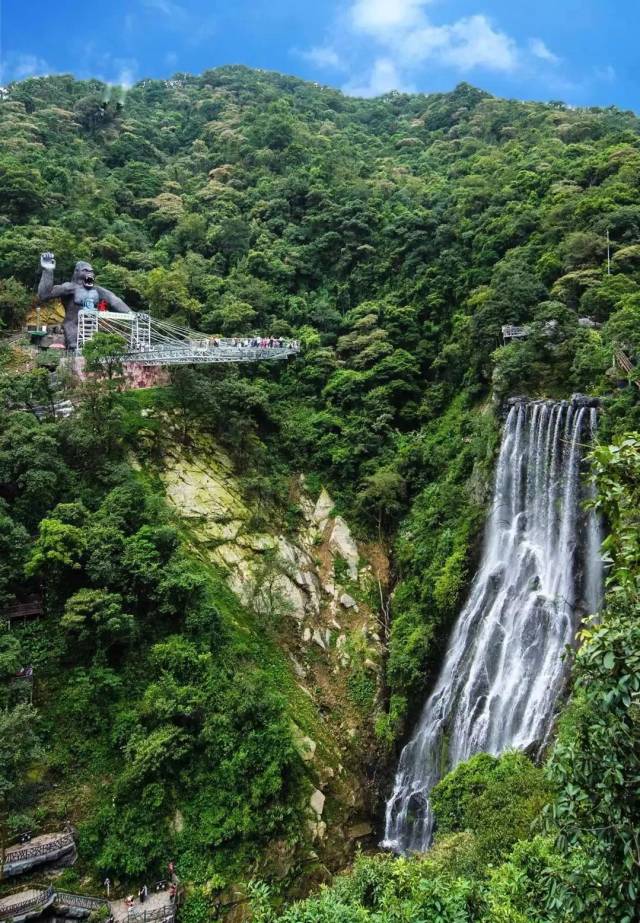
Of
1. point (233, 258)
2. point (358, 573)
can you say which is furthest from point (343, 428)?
point (233, 258)

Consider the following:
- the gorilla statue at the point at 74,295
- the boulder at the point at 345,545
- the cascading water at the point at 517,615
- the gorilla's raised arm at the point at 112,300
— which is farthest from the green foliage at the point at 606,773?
the gorilla's raised arm at the point at 112,300

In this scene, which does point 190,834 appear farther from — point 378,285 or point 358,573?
point 378,285

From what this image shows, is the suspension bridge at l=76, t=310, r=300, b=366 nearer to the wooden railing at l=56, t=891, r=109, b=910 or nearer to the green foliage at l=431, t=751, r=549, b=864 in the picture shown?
the wooden railing at l=56, t=891, r=109, b=910

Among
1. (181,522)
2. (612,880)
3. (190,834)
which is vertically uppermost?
(181,522)

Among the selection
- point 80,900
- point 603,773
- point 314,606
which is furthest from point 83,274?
point 603,773

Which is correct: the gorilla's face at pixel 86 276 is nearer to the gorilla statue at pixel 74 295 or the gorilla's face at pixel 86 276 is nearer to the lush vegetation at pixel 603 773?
the gorilla statue at pixel 74 295

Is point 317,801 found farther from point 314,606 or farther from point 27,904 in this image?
point 27,904

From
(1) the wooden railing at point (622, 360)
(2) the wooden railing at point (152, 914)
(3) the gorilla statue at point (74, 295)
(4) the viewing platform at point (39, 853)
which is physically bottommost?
(2) the wooden railing at point (152, 914)
